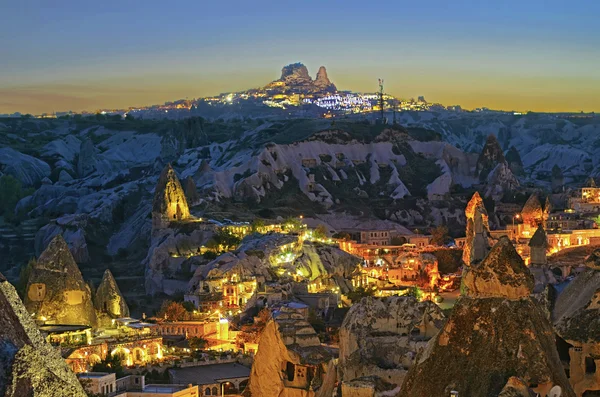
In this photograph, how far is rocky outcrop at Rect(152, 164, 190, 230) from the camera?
96875 millimetres

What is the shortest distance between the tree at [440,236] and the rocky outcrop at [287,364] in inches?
2987

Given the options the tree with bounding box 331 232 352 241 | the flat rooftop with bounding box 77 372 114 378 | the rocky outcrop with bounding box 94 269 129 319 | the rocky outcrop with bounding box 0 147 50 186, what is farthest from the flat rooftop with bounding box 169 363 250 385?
the rocky outcrop with bounding box 0 147 50 186

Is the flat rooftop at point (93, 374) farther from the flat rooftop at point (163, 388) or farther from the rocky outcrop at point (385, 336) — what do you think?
the rocky outcrop at point (385, 336)

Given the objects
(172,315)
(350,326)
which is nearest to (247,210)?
Answer: (172,315)

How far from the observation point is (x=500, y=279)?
57.9 feet

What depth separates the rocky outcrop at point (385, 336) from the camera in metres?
23.2

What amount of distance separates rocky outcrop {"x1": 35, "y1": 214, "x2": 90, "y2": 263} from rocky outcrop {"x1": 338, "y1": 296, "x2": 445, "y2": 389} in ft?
248

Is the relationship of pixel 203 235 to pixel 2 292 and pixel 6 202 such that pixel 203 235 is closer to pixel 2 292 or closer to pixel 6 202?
pixel 6 202

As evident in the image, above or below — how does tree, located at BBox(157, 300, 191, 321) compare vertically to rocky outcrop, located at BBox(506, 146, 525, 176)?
above

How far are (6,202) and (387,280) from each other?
69.5 meters

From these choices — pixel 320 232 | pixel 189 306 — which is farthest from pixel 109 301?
pixel 320 232

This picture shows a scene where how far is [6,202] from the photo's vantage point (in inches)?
5664

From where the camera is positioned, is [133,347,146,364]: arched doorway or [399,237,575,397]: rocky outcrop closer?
[399,237,575,397]: rocky outcrop

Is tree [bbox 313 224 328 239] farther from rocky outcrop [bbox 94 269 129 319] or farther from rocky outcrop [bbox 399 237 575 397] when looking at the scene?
rocky outcrop [bbox 399 237 575 397]
